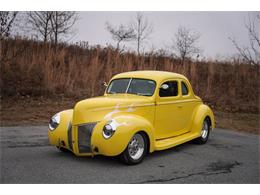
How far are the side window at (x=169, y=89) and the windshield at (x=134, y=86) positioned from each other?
0.20 meters

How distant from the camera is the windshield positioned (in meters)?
6.57

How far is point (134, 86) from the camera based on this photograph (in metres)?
6.71

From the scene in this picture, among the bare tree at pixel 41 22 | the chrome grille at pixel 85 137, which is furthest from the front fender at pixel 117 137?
the bare tree at pixel 41 22

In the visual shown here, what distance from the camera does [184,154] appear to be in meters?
6.56

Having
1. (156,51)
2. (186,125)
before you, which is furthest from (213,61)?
(186,125)

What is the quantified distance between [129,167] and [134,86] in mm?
1906

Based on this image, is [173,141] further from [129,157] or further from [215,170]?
[129,157]

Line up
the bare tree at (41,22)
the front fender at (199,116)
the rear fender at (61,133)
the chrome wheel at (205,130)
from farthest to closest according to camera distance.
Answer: the bare tree at (41,22) → the chrome wheel at (205,130) → the front fender at (199,116) → the rear fender at (61,133)

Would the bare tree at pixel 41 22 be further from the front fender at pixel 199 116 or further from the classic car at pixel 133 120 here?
the front fender at pixel 199 116

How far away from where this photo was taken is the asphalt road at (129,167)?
484cm

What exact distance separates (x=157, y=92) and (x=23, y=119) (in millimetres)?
5465

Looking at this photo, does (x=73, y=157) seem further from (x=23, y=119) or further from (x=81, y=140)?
(x=23, y=119)

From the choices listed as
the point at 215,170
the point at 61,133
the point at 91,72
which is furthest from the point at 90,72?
the point at 215,170

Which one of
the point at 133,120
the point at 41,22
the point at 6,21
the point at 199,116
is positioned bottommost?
the point at 199,116
